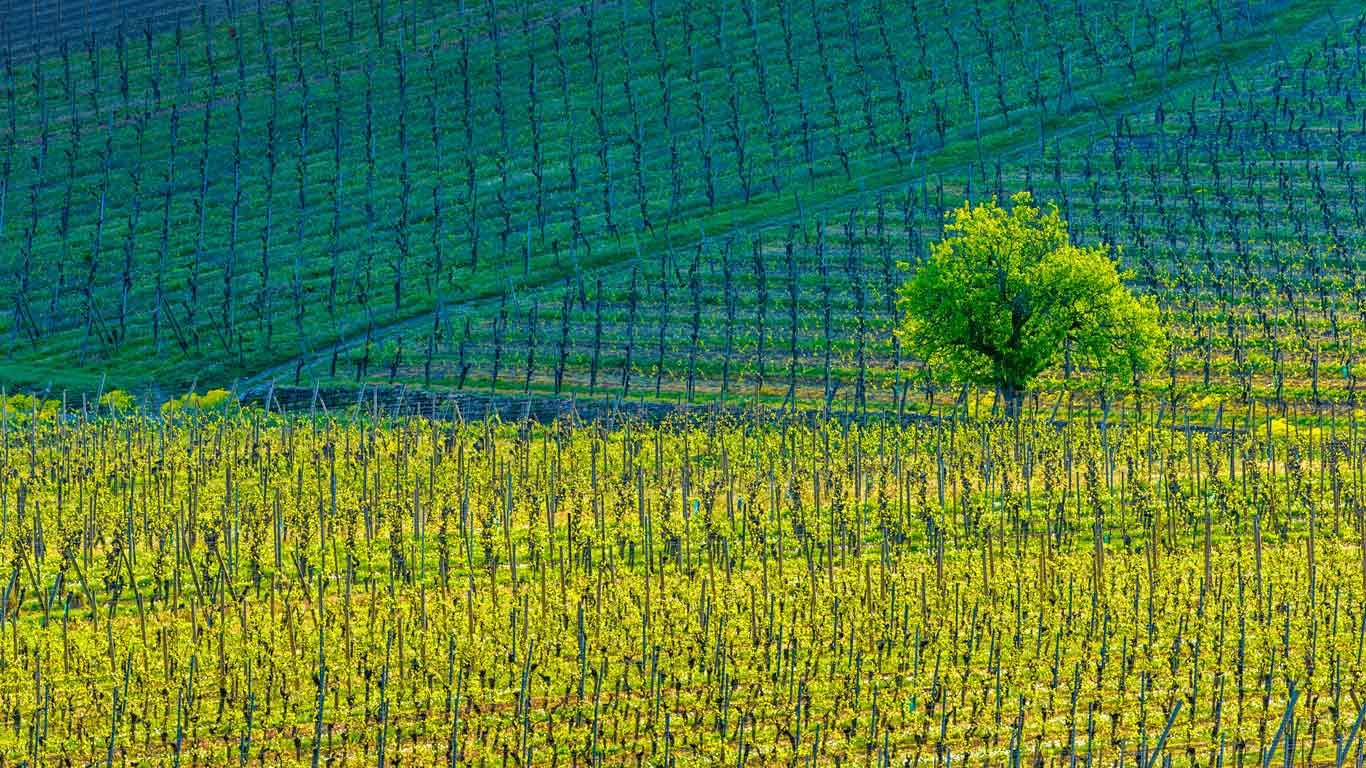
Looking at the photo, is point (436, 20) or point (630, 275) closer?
point (630, 275)

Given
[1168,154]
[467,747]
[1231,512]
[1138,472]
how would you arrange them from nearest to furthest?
[467,747], [1231,512], [1138,472], [1168,154]

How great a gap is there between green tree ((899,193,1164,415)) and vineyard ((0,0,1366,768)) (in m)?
0.56

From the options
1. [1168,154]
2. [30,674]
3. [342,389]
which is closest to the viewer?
[30,674]

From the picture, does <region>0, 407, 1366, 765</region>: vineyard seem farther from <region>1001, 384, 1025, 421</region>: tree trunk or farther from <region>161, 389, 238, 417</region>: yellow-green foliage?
<region>161, 389, 238, 417</region>: yellow-green foliage

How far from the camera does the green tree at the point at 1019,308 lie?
60000 mm

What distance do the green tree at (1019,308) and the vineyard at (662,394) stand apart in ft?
1.83

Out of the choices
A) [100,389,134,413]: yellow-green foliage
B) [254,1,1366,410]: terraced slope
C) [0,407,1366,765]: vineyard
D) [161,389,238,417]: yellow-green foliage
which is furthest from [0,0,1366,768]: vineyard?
[100,389,134,413]: yellow-green foliage

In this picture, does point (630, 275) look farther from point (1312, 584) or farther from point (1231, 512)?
point (1312, 584)

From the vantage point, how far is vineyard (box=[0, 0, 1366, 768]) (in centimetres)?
3130

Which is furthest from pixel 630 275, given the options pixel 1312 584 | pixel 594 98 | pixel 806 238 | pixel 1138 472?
pixel 1312 584

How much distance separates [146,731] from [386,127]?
73213 mm

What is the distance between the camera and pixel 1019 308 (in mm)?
60031

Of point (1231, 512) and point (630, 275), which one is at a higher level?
point (630, 275)

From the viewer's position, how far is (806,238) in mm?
81562
